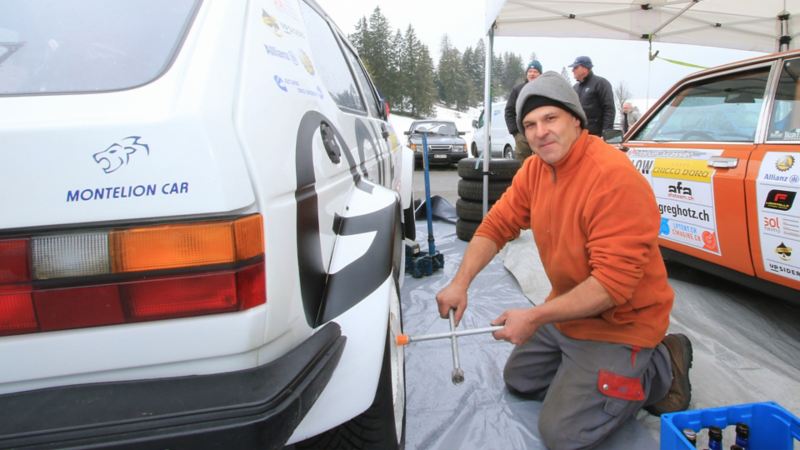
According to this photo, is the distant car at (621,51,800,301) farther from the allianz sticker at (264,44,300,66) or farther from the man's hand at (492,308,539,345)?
the allianz sticker at (264,44,300,66)

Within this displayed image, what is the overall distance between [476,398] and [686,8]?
5059 millimetres

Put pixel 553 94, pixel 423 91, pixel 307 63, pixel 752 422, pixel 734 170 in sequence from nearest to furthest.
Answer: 1. pixel 307 63
2. pixel 752 422
3. pixel 553 94
4. pixel 734 170
5. pixel 423 91

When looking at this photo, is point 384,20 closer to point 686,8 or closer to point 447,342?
point 686,8

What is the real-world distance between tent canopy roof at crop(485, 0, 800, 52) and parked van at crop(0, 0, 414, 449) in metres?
4.52

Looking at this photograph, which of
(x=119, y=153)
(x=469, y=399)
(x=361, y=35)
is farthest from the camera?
(x=361, y=35)

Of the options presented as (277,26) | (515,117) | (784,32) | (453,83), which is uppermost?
(453,83)

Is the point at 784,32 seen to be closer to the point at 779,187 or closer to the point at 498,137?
the point at 779,187

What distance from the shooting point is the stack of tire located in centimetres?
454

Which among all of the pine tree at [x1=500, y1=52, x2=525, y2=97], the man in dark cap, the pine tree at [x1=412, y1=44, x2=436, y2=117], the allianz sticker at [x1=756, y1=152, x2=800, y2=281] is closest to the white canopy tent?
the allianz sticker at [x1=756, y1=152, x2=800, y2=281]

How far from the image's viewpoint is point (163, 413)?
0.82 m

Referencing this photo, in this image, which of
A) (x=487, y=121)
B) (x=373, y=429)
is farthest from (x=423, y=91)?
(x=373, y=429)

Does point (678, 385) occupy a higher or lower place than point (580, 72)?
lower

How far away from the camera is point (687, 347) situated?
2.00 m

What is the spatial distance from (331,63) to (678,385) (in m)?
2.04
